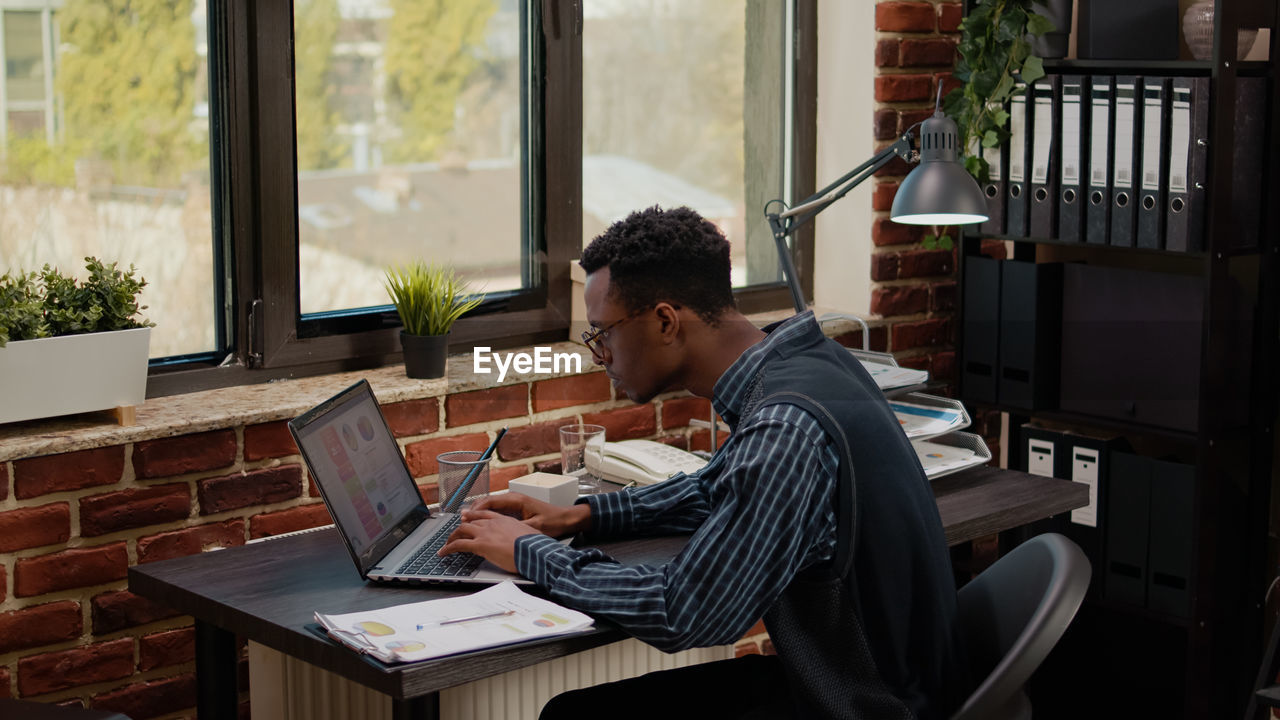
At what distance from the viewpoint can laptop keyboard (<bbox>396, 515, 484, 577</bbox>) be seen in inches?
75.0

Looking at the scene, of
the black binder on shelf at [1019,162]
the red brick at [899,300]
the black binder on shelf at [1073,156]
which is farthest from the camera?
the red brick at [899,300]

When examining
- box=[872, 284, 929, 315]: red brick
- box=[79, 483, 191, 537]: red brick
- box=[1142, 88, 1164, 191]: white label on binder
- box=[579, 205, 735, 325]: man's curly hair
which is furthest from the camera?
box=[872, 284, 929, 315]: red brick

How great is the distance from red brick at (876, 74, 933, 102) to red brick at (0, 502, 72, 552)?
1.97 m

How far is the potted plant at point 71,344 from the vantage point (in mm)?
2111

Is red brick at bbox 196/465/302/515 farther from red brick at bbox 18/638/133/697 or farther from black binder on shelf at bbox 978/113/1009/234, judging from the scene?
black binder on shelf at bbox 978/113/1009/234

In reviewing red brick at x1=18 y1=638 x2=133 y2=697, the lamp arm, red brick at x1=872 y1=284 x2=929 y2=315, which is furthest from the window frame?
red brick at x1=872 y1=284 x2=929 y2=315

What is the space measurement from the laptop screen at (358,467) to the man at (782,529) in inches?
8.0

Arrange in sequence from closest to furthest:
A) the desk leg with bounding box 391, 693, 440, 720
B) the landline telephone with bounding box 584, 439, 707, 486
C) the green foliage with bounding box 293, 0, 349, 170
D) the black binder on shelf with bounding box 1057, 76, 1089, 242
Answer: the desk leg with bounding box 391, 693, 440, 720 < the landline telephone with bounding box 584, 439, 707, 486 < the green foliage with bounding box 293, 0, 349, 170 < the black binder on shelf with bounding box 1057, 76, 1089, 242

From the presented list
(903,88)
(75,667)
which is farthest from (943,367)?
(75,667)

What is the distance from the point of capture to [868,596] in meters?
1.63

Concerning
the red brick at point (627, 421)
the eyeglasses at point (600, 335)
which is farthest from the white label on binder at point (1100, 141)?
the eyeglasses at point (600, 335)

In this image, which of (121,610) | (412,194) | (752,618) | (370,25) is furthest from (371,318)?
(752,618)

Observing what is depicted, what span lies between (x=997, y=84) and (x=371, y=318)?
56.3 inches

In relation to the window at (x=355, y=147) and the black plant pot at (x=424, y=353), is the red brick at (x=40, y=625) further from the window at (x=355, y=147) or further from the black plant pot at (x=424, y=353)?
the black plant pot at (x=424, y=353)
